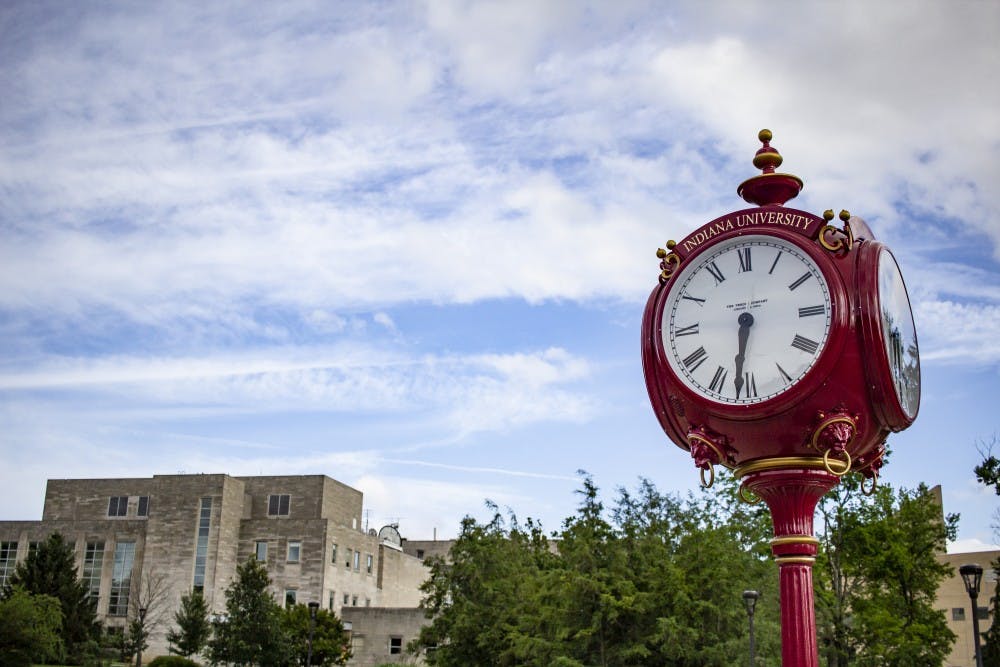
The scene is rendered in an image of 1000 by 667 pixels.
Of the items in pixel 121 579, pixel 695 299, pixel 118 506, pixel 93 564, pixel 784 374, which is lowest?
pixel 784 374

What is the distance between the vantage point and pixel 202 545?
214 feet

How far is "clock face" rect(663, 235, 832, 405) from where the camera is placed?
595 centimetres

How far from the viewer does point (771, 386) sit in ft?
19.5

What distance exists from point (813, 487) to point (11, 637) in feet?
115

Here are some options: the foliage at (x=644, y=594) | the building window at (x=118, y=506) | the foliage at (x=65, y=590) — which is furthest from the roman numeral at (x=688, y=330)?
the building window at (x=118, y=506)

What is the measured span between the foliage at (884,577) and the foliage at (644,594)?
740 centimetres

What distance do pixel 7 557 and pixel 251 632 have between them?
117 ft

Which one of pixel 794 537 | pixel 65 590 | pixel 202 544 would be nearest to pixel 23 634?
pixel 65 590

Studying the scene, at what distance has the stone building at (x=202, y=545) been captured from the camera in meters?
64.2

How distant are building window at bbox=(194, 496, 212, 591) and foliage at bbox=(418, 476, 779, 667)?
1544 inches

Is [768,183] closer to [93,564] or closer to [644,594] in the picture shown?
[644,594]

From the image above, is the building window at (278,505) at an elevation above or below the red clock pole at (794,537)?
above

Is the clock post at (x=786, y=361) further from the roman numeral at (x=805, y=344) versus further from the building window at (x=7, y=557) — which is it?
the building window at (x=7, y=557)

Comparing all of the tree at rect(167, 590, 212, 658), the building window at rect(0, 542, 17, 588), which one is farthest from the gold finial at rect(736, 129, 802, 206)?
the building window at rect(0, 542, 17, 588)
